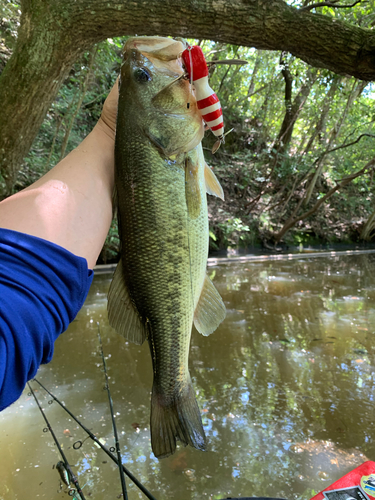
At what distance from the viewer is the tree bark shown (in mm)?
3289

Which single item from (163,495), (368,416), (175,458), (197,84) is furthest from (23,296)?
(368,416)

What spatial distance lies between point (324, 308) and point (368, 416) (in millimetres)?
2747

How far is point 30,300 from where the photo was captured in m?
0.64

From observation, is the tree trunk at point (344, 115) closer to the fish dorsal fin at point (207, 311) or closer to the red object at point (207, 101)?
the red object at point (207, 101)

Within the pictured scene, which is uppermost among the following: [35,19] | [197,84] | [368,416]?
[35,19]

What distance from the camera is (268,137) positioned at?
12703mm

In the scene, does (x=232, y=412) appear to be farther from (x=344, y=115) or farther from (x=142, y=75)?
(x=344, y=115)

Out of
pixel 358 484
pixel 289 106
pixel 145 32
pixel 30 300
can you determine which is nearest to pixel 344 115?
pixel 289 106

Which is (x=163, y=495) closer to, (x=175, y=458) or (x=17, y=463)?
(x=175, y=458)

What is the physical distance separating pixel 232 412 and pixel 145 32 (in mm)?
4241

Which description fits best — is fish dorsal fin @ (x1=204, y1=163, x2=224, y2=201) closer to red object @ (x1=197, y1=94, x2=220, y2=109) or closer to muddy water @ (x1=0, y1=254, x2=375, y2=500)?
red object @ (x1=197, y1=94, x2=220, y2=109)

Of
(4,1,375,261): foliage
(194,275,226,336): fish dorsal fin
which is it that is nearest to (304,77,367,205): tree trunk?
(4,1,375,261): foliage

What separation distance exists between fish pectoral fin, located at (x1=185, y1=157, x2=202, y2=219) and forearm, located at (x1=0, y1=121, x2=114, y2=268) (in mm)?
294

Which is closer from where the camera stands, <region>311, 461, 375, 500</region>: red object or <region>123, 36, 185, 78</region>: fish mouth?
<region>123, 36, 185, 78</region>: fish mouth
